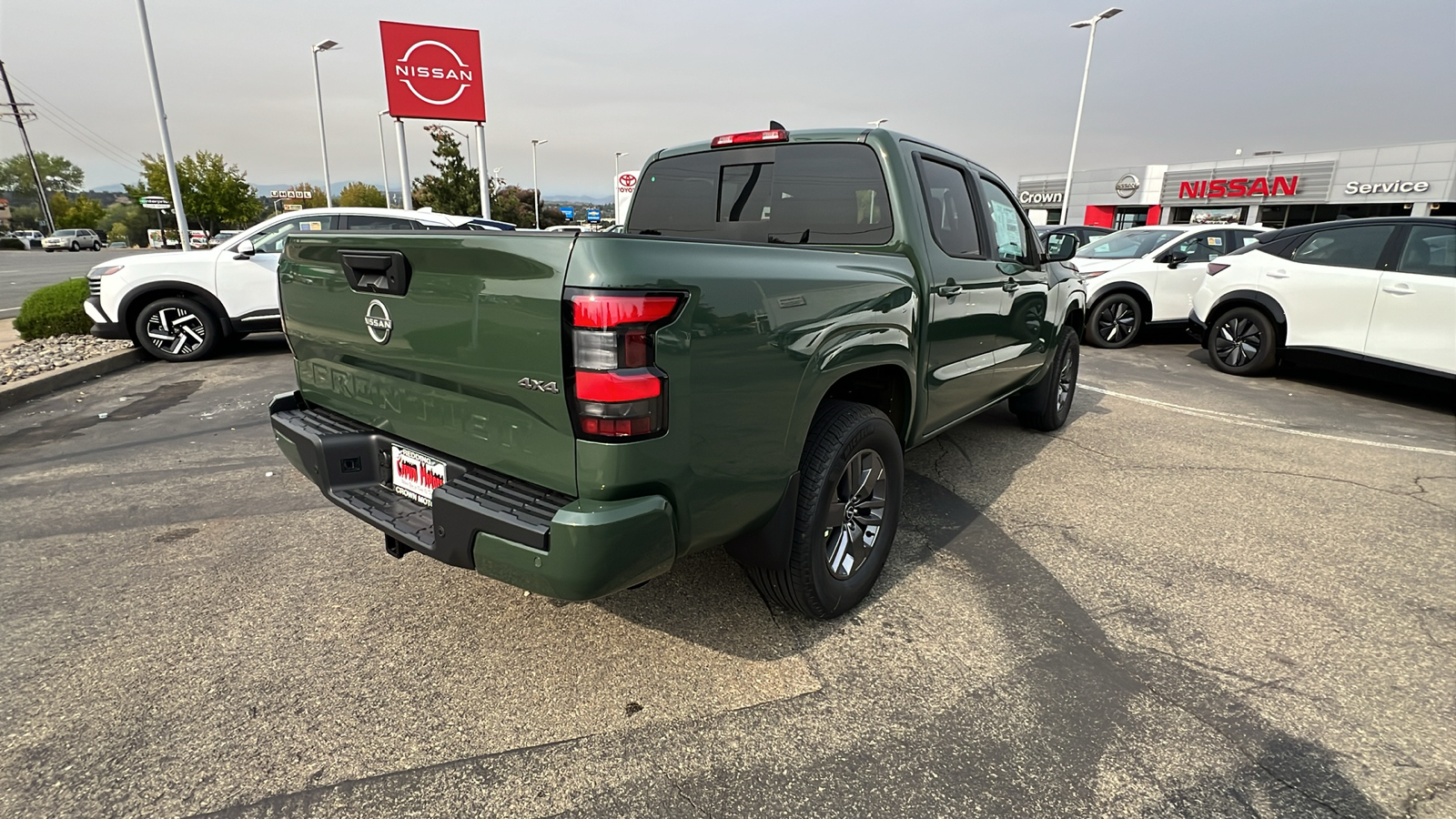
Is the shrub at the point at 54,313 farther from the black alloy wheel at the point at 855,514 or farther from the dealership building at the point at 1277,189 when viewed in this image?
the dealership building at the point at 1277,189

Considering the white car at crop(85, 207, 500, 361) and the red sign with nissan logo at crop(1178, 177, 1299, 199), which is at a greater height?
the red sign with nissan logo at crop(1178, 177, 1299, 199)

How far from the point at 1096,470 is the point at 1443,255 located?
4544 mm

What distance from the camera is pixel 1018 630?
2.87 m

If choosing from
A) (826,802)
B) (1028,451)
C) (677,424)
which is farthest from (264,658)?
(1028,451)

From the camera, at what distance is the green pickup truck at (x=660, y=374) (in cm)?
190

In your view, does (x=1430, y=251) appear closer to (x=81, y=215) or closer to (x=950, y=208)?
(x=950, y=208)

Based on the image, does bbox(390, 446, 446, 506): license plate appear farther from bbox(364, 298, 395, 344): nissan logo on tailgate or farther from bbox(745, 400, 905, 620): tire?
bbox(745, 400, 905, 620): tire

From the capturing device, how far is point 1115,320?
10.2m

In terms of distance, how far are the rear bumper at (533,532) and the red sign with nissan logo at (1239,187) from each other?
4358cm

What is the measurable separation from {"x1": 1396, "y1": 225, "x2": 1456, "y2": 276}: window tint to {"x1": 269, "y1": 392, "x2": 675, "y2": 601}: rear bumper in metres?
7.96

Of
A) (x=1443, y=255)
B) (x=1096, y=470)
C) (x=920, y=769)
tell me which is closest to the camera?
(x=920, y=769)

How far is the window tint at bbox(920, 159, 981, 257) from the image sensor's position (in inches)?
135

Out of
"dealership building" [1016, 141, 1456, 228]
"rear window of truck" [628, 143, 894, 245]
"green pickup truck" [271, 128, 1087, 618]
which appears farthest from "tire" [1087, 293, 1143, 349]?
"dealership building" [1016, 141, 1456, 228]

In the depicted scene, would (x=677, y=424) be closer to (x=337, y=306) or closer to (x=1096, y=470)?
(x=337, y=306)
